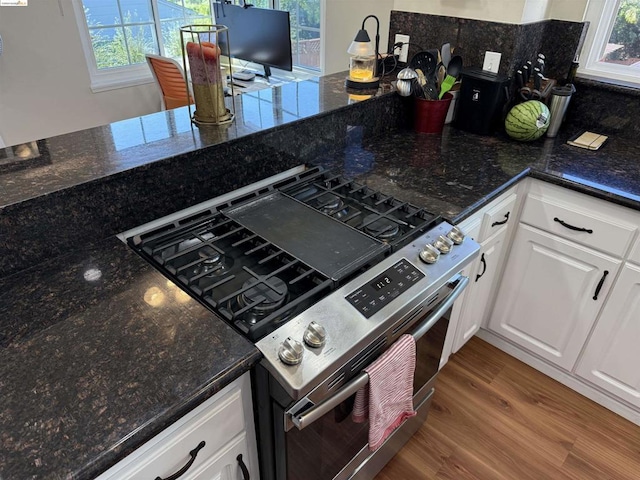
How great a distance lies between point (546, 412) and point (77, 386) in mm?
1716

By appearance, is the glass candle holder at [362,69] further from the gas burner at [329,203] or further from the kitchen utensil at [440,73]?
the gas burner at [329,203]

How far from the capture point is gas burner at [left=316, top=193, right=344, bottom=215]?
53.1 inches

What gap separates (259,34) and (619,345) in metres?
3.13

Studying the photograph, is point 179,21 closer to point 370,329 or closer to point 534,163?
point 534,163

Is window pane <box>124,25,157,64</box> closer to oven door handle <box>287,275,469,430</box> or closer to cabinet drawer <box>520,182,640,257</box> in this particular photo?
cabinet drawer <box>520,182,640,257</box>

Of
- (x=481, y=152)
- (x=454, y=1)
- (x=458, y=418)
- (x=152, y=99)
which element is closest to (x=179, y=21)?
(x=152, y=99)

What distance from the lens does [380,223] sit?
1276 mm

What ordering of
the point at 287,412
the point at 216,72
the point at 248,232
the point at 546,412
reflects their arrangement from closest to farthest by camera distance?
the point at 287,412 < the point at 248,232 < the point at 216,72 < the point at 546,412

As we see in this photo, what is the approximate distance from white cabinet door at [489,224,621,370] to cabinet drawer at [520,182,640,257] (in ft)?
0.11

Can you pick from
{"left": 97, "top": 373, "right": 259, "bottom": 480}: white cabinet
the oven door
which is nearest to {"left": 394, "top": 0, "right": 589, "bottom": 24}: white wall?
the oven door

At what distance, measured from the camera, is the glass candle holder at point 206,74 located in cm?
130

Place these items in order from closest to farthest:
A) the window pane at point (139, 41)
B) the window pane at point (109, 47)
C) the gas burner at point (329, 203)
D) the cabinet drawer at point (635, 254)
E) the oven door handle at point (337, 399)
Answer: the oven door handle at point (337, 399) < the gas burner at point (329, 203) < the cabinet drawer at point (635, 254) < the window pane at point (109, 47) < the window pane at point (139, 41)

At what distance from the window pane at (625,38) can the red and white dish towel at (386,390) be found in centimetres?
169

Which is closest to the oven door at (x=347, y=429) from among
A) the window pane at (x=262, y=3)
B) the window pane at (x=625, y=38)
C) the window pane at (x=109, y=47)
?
the window pane at (x=625, y=38)
